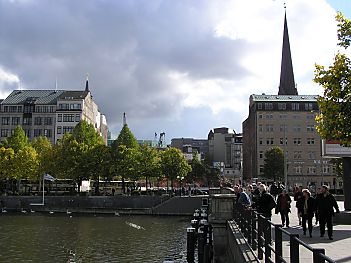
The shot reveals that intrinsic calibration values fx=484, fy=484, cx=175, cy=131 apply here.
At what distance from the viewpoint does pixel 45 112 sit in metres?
123

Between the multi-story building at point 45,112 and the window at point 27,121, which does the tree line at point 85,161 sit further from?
the window at point 27,121

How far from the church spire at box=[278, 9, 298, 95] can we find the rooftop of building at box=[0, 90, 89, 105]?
177 ft

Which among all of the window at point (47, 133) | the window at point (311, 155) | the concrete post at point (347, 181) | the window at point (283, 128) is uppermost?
the window at point (283, 128)

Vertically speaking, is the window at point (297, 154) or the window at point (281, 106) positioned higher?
the window at point (281, 106)

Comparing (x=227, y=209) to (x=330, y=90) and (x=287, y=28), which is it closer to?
(x=330, y=90)

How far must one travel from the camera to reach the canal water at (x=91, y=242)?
101 feet

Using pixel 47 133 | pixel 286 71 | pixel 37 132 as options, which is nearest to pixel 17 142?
pixel 47 133

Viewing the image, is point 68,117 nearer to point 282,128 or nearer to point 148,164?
point 148,164

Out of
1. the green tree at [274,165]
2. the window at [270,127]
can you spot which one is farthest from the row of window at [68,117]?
the window at [270,127]

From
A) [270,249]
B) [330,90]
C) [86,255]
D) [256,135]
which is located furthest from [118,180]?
[270,249]

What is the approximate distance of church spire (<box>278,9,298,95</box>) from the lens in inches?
5246

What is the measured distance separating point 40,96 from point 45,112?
7.57m

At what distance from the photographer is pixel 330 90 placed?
61.6 ft

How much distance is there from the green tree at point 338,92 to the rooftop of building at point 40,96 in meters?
108
